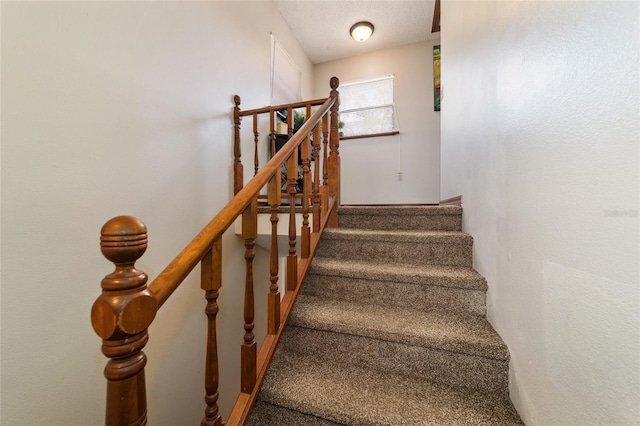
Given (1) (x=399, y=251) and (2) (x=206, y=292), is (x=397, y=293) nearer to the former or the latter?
(1) (x=399, y=251)

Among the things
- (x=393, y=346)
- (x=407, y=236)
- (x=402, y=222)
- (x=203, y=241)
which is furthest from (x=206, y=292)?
(x=402, y=222)

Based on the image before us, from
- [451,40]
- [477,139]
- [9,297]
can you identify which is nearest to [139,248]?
[9,297]

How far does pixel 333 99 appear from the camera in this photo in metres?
1.84

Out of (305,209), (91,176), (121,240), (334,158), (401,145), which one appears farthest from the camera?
(401,145)

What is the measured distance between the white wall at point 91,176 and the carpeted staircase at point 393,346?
832mm

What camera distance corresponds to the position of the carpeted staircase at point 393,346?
0.85 m

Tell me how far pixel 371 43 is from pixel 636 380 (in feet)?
13.4

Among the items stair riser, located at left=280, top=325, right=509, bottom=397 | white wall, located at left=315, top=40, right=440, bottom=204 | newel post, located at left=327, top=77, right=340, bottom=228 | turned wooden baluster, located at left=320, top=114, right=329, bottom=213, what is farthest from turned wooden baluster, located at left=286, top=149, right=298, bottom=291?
white wall, located at left=315, top=40, right=440, bottom=204

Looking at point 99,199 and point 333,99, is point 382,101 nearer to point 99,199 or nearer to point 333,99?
point 333,99

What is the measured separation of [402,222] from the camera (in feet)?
5.85

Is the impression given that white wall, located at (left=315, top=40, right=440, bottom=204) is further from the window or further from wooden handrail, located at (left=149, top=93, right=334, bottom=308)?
wooden handrail, located at (left=149, top=93, right=334, bottom=308)

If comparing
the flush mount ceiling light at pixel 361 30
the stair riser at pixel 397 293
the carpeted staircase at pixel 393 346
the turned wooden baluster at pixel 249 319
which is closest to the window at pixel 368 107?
the flush mount ceiling light at pixel 361 30

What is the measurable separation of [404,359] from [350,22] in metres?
3.61

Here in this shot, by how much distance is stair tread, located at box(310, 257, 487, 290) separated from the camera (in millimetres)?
1173
